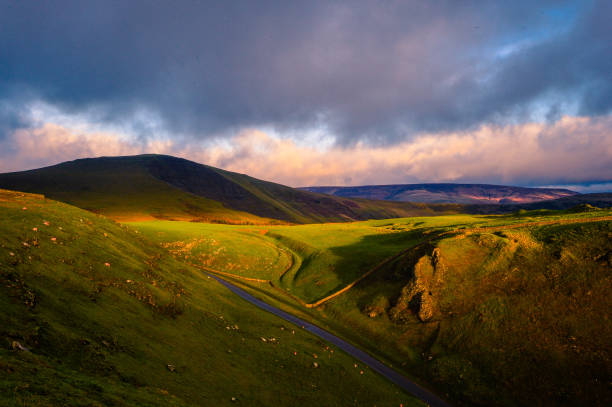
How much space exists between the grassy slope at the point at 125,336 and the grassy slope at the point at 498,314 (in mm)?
11366

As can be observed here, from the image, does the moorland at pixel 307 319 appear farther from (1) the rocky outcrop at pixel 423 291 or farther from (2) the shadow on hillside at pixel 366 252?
(2) the shadow on hillside at pixel 366 252

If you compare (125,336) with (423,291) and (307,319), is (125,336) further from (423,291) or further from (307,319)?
(423,291)

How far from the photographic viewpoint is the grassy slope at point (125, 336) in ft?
51.2

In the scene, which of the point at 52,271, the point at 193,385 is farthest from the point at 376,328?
the point at 52,271

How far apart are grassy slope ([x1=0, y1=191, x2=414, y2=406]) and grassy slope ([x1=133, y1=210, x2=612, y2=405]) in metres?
11.4

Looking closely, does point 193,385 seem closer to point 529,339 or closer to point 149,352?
point 149,352

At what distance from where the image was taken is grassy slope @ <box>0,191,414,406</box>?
51.2 feet

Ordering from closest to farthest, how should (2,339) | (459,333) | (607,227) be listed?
(2,339) < (459,333) < (607,227)

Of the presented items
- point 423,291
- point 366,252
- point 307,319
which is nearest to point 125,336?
point 307,319

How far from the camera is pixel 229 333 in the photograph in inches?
1405

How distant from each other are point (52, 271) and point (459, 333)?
5133 cm

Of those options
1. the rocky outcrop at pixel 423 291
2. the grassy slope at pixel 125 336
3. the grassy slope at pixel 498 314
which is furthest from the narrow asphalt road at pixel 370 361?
the rocky outcrop at pixel 423 291

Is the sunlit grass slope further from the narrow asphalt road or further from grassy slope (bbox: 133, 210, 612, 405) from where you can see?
the narrow asphalt road

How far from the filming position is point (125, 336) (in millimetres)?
23094
